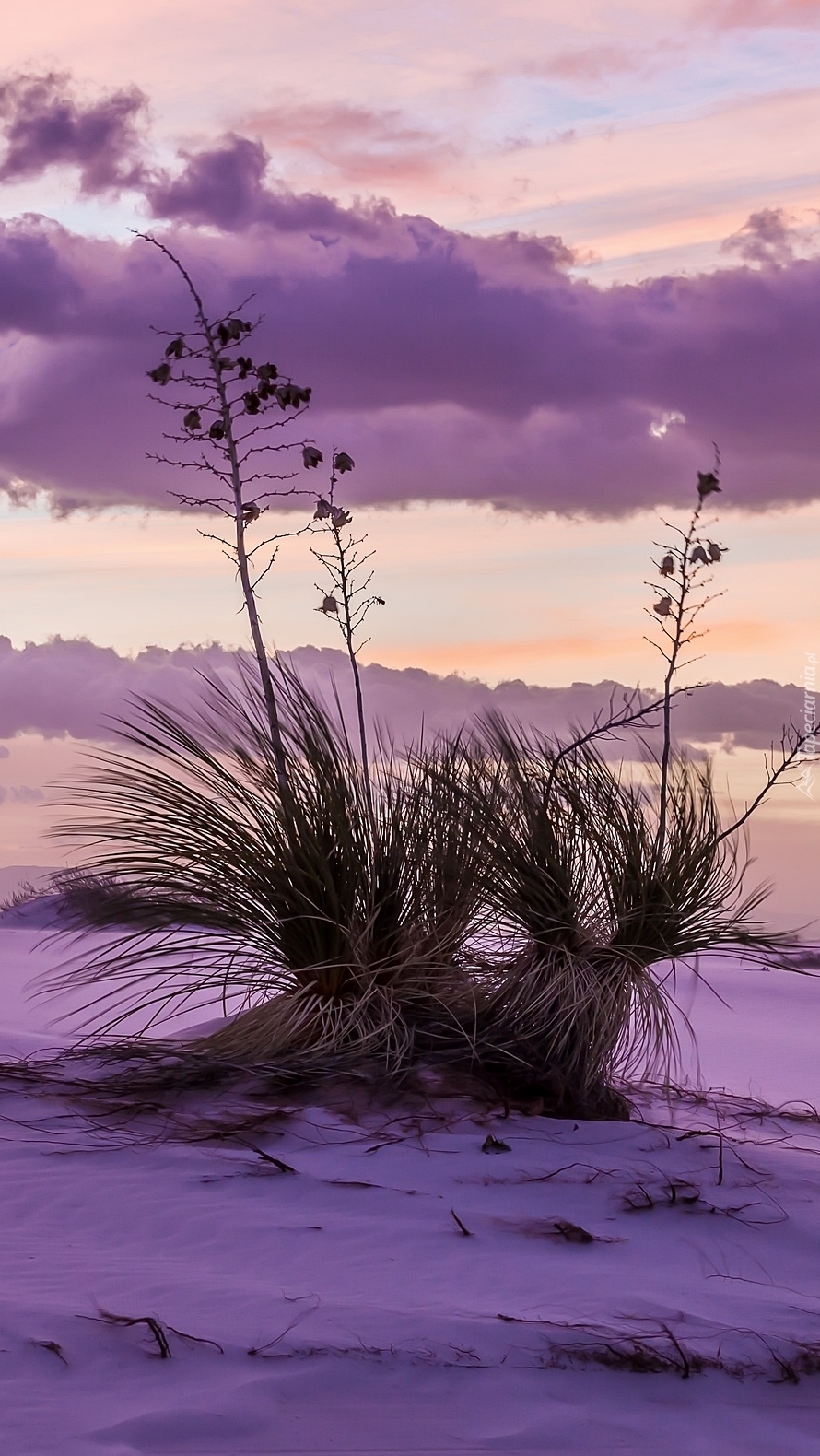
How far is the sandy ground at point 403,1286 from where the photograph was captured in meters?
2.60

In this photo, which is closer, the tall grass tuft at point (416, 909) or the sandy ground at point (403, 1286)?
the sandy ground at point (403, 1286)

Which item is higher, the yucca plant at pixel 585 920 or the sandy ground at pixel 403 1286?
the yucca plant at pixel 585 920

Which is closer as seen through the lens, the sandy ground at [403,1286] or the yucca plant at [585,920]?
the sandy ground at [403,1286]

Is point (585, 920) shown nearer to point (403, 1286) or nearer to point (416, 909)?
point (416, 909)

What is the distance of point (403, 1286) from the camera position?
10.4 feet

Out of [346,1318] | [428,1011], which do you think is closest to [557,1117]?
[428,1011]

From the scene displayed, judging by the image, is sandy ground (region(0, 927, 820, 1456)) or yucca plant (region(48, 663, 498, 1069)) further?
yucca plant (region(48, 663, 498, 1069))

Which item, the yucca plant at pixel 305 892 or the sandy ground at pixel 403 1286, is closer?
the sandy ground at pixel 403 1286

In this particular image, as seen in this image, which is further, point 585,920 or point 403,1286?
point 585,920

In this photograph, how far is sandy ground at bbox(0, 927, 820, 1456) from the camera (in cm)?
260

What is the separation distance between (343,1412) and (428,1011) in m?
2.21

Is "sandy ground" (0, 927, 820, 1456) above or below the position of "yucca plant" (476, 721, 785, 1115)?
below

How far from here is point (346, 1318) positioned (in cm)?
291

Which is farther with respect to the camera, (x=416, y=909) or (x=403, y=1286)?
(x=416, y=909)
